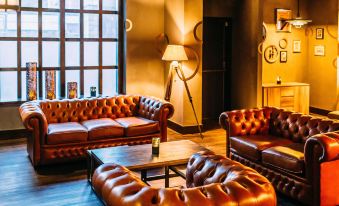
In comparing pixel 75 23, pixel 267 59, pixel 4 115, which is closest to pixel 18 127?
pixel 4 115

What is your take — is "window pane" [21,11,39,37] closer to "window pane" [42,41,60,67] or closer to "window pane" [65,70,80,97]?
"window pane" [42,41,60,67]

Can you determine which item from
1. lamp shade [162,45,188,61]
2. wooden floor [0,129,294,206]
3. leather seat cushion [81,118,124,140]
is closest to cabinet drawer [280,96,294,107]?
lamp shade [162,45,188,61]

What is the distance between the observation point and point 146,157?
4406 mm

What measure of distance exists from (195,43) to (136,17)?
1299 mm

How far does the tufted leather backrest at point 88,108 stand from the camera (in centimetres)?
610

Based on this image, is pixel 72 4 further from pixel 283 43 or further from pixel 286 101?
pixel 283 43

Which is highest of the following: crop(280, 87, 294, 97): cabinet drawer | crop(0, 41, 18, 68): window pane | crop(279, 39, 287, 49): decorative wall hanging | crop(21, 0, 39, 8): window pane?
crop(21, 0, 39, 8): window pane

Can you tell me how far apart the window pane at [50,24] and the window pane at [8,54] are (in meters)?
0.56

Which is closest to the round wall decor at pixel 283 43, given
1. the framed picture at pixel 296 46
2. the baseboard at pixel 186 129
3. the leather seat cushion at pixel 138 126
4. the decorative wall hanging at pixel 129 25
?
the framed picture at pixel 296 46

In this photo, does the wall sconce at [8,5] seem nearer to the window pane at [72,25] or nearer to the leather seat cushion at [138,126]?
the leather seat cushion at [138,126]

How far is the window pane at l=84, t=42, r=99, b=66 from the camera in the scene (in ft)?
25.7

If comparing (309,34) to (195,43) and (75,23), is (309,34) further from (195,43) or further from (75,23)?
(75,23)

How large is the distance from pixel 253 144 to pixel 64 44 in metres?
4.27

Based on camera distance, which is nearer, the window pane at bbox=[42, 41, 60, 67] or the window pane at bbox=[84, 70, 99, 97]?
the window pane at bbox=[42, 41, 60, 67]
